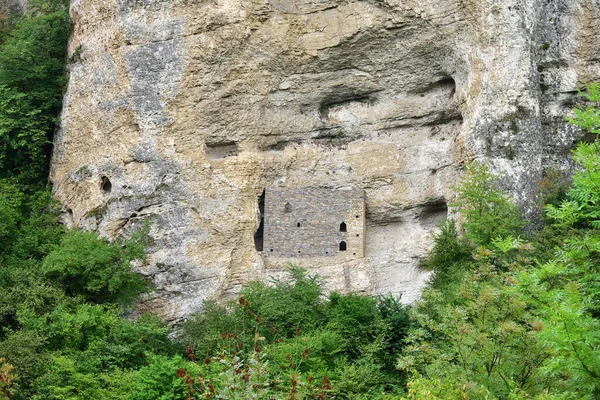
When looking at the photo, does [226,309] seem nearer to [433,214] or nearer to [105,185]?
[105,185]

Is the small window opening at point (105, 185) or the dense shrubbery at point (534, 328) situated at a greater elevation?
the dense shrubbery at point (534, 328)

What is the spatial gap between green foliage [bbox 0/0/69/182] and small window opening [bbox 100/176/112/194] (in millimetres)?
2674

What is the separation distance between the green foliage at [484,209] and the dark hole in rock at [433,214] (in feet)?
5.96

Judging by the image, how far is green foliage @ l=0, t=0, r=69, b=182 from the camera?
2645 centimetres

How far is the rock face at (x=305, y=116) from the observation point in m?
23.4

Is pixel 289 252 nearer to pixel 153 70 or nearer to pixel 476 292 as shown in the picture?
pixel 153 70

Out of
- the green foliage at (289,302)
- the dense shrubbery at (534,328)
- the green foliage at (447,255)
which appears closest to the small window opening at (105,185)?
the green foliage at (289,302)

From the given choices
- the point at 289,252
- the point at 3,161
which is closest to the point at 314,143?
the point at 289,252

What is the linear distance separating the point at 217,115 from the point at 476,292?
11927 mm

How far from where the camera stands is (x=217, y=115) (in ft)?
80.0

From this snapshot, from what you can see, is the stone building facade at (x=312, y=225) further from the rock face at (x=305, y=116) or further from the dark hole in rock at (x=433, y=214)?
the dark hole in rock at (x=433, y=214)

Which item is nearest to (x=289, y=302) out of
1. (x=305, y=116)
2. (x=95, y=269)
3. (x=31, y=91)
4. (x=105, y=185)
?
(x=95, y=269)

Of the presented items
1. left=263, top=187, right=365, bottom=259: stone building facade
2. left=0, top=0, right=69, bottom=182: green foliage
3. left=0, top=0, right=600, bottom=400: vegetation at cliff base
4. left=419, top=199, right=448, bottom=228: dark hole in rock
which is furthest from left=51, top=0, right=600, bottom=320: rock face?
left=0, top=0, right=69, bottom=182: green foliage

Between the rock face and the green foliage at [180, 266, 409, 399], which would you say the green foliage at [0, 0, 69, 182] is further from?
the green foliage at [180, 266, 409, 399]
